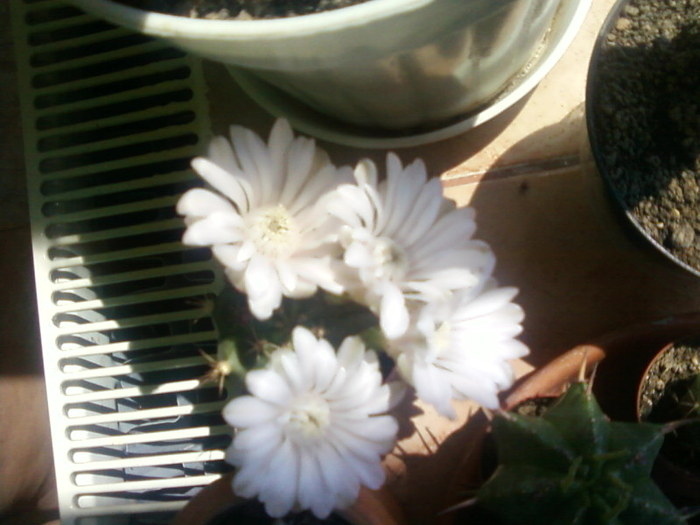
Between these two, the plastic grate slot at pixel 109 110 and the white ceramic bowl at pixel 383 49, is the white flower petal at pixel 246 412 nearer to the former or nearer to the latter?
the white ceramic bowl at pixel 383 49

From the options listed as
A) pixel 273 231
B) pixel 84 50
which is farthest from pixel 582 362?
pixel 84 50

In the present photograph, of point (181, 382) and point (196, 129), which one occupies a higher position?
point (196, 129)

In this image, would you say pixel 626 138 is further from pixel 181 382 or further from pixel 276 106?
pixel 181 382

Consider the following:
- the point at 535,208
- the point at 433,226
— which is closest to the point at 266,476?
the point at 433,226

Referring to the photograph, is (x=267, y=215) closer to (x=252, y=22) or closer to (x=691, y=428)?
(x=252, y=22)

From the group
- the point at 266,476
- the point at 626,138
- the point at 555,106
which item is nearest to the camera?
the point at 266,476
